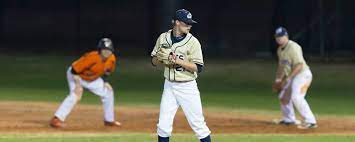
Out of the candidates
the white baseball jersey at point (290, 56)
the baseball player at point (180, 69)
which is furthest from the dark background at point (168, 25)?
the baseball player at point (180, 69)

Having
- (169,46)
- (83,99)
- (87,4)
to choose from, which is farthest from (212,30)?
(169,46)

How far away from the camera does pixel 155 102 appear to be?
19797 millimetres

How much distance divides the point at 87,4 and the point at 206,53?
349 inches

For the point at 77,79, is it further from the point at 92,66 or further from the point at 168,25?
the point at 168,25

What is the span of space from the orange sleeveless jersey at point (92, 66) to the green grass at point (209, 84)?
4.91 metres

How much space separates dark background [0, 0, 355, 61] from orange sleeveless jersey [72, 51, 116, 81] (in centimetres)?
1928

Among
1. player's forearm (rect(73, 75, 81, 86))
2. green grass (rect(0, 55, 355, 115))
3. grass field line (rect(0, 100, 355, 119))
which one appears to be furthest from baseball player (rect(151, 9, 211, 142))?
green grass (rect(0, 55, 355, 115))

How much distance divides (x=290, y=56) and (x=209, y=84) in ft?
36.4

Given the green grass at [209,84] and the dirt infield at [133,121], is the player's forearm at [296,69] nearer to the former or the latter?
the dirt infield at [133,121]

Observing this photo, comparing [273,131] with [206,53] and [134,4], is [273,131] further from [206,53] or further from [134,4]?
[134,4]

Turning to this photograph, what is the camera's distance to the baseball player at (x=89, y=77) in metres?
14.2

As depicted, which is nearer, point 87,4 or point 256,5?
point 256,5

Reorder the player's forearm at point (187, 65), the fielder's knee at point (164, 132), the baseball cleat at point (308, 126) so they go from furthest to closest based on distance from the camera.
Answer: the baseball cleat at point (308, 126), the fielder's knee at point (164, 132), the player's forearm at point (187, 65)

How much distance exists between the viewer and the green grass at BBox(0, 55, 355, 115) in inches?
789
